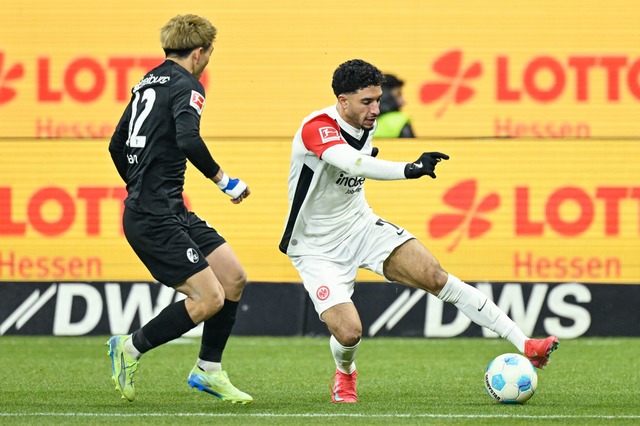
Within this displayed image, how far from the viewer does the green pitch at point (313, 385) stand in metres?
6.59

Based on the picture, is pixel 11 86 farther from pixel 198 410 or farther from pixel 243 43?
pixel 198 410

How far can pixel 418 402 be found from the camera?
7.23 m

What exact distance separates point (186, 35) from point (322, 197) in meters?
1.22

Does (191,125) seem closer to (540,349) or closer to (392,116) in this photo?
(540,349)

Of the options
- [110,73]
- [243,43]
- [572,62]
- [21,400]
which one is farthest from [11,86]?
[21,400]

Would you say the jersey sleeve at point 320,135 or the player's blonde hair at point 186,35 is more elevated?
the player's blonde hair at point 186,35

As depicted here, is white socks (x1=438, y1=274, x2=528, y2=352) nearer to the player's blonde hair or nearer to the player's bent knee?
the player's bent knee

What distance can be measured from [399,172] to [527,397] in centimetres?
133

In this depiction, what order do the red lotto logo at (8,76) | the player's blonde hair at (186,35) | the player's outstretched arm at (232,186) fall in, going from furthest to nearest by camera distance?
the red lotto logo at (8,76), the player's blonde hair at (186,35), the player's outstretched arm at (232,186)

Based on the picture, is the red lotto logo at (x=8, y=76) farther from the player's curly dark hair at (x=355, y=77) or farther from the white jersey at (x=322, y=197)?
the player's curly dark hair at (x=355, y=77)

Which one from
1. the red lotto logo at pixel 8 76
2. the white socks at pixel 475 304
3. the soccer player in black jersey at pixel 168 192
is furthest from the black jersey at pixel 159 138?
the red lotto logo at pixel 8 76

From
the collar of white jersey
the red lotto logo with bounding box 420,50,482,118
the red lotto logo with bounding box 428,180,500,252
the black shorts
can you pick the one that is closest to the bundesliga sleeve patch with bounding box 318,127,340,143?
the collar of white jersey

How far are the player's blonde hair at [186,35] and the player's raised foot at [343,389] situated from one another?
1.89 meters

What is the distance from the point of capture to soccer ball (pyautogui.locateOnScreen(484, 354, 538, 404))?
23.0 feet
